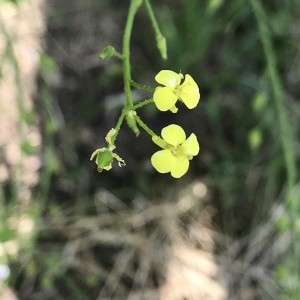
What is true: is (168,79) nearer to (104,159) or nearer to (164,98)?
(164,98)

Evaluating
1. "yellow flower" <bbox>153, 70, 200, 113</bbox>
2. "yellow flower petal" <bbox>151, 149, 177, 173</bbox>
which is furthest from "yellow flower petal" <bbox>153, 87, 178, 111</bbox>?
"yellow flower petal" <bbox>151, 149, 177, 173</bbox>

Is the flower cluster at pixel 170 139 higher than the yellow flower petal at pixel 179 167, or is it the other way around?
the flower cluster at pixel 170 139

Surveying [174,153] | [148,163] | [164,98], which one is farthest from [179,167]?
[148,163]

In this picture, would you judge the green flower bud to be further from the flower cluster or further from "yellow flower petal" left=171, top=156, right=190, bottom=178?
"yellow flower petal" left=171, top=156, right=190, bottom=178

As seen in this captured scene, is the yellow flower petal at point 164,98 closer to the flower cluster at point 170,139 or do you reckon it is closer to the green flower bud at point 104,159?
the flower cluster at point 170,139

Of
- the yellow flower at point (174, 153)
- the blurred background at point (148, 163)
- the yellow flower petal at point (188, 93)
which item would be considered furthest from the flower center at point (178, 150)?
the blurred background at point (148, 163)

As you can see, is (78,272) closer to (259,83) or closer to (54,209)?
(54,209)

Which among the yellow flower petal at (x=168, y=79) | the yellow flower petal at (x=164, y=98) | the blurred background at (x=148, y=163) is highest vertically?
the yellow flower petal at (x=168, y=79)
